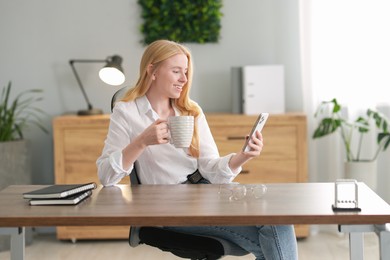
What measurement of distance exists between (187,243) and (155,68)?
0.71m

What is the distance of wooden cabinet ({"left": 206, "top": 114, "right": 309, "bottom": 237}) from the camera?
4.62m

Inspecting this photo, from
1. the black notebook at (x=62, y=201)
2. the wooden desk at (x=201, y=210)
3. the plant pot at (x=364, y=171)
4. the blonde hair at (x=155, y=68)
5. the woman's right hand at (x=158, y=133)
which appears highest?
the blonde hair at (x=155, y=68)

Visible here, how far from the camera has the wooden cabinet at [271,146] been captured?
462 cm

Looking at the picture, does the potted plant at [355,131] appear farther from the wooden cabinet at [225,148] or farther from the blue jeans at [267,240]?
the blue jeans at [267,240]

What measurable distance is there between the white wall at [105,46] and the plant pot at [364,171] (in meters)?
0.60

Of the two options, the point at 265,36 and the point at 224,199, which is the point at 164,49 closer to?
the point at 224,199

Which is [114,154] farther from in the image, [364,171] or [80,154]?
[364,171]

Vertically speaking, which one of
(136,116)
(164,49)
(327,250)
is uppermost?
(164,49)

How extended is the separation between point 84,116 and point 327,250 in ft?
5.73

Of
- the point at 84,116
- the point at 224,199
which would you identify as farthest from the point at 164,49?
the point at 84,116

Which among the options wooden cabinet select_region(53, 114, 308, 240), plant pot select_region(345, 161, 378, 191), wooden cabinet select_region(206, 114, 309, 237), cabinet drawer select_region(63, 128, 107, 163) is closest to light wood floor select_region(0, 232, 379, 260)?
wooden cabinet select_region(53, 114, 308, 240)

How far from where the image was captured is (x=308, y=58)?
4.87 metres

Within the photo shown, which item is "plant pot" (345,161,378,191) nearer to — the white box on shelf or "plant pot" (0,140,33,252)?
the white box on shelf

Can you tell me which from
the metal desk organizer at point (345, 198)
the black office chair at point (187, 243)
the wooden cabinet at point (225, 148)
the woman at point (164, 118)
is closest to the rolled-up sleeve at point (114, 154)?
the woman at point (164, 118)
